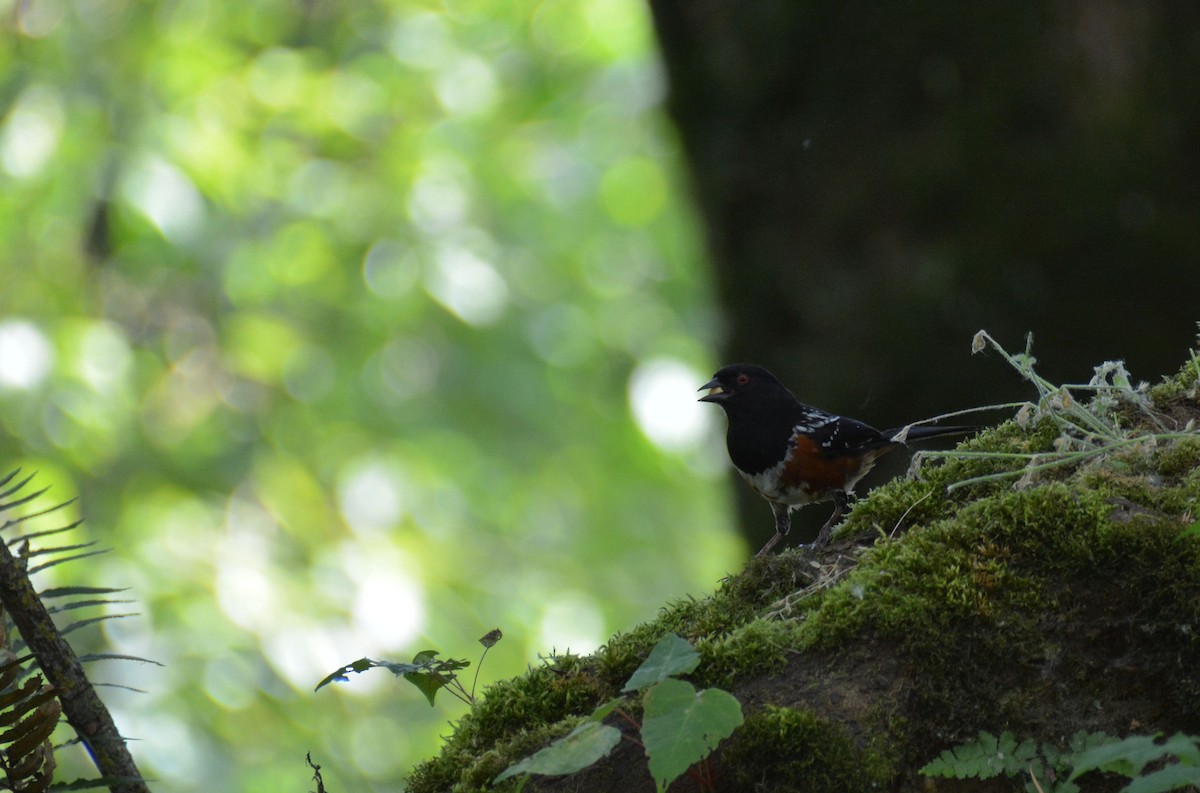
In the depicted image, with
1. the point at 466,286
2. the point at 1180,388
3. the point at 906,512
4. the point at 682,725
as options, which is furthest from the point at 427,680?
the point at 466,286

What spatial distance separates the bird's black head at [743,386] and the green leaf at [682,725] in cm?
256

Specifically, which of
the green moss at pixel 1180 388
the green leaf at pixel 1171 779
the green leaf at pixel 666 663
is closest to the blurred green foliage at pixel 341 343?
the green moss at pixel 1180 388

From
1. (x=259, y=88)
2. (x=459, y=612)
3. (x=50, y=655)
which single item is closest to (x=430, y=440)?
(x=459, y=612)

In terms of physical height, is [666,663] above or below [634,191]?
below

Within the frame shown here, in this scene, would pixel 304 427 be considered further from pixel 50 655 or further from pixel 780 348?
pixel 50 655

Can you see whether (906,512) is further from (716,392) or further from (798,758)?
(716,392)

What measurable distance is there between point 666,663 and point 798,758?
0.81ft

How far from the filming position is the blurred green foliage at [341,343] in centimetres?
621

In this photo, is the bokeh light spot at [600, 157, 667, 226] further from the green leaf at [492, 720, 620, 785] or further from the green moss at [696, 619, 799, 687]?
the green leaf at [492, 720, 620, 785]

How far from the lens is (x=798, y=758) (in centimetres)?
146

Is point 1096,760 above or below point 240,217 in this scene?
below

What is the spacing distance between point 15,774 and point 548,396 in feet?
27.2

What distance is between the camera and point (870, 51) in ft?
13.5

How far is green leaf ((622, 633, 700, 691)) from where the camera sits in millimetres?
1370
